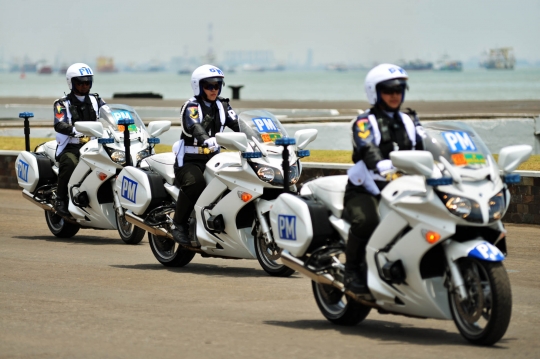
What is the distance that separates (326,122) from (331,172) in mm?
14478

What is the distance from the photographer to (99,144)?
14.9 metres

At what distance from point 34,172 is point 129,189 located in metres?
3.04

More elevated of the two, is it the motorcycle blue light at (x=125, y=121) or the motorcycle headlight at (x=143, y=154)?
the motorcycle blue light at (x=125, y=121)

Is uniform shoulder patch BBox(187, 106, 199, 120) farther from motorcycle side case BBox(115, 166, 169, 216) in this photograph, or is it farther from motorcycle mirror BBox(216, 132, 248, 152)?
motorcycle mirror BBox(216, 132, 248, 152)

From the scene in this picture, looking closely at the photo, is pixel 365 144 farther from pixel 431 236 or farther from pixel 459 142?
pixel 431 236

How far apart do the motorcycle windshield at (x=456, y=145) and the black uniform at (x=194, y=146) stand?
4.36m

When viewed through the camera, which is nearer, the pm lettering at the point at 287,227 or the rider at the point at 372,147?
the rider at the point at 372,147

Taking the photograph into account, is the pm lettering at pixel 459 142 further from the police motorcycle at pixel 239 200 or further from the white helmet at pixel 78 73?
the white helmet at pixel 78 73

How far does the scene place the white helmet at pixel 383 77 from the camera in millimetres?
8539

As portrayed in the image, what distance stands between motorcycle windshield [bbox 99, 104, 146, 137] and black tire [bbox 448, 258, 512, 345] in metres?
7.75

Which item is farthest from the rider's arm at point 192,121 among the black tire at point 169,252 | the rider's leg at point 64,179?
the rider's leg at point 64,179

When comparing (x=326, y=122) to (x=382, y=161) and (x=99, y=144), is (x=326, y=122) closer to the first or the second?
(x=99, y=144)

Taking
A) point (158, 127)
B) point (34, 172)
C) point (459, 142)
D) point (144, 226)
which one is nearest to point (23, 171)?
point (34, 172)

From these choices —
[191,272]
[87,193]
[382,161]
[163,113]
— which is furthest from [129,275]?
[163,113]
